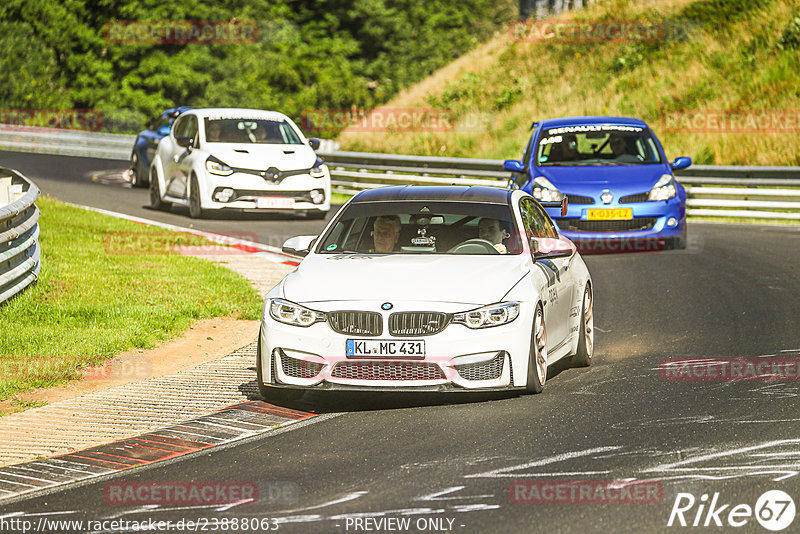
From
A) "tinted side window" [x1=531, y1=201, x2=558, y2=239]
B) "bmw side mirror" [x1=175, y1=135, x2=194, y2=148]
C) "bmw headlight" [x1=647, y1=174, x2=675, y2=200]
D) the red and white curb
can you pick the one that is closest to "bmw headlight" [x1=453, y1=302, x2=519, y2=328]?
the red and white curb

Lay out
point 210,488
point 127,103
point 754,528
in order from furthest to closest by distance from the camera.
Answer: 1. point 127,103
2. point 210,488
3. point 754,528

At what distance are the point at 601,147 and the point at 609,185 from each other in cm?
156

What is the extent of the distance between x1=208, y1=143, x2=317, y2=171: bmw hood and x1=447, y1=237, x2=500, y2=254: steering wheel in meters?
11.1

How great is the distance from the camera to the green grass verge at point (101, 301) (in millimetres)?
10562

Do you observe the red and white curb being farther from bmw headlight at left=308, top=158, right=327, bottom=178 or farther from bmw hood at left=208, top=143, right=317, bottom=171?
bmw headlight at left=308, top=158, right=327, bottom=178

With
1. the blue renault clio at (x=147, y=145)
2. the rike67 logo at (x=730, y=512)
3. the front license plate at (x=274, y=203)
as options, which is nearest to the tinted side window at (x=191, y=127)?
the front license plate at (x=274, y=203)

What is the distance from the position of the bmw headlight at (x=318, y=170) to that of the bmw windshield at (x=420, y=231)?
11.0 meters

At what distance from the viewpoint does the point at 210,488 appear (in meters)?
6.73

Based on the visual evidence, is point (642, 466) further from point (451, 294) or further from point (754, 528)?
point (451, 294)

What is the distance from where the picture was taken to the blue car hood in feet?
56.7

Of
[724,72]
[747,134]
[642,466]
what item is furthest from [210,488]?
[724,72]

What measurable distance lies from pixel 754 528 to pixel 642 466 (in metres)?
1.10

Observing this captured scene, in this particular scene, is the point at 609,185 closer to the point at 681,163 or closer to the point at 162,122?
the point at 681,163

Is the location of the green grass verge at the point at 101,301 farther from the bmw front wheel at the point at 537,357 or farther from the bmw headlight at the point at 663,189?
the bmw headlight at the point at 663,189
